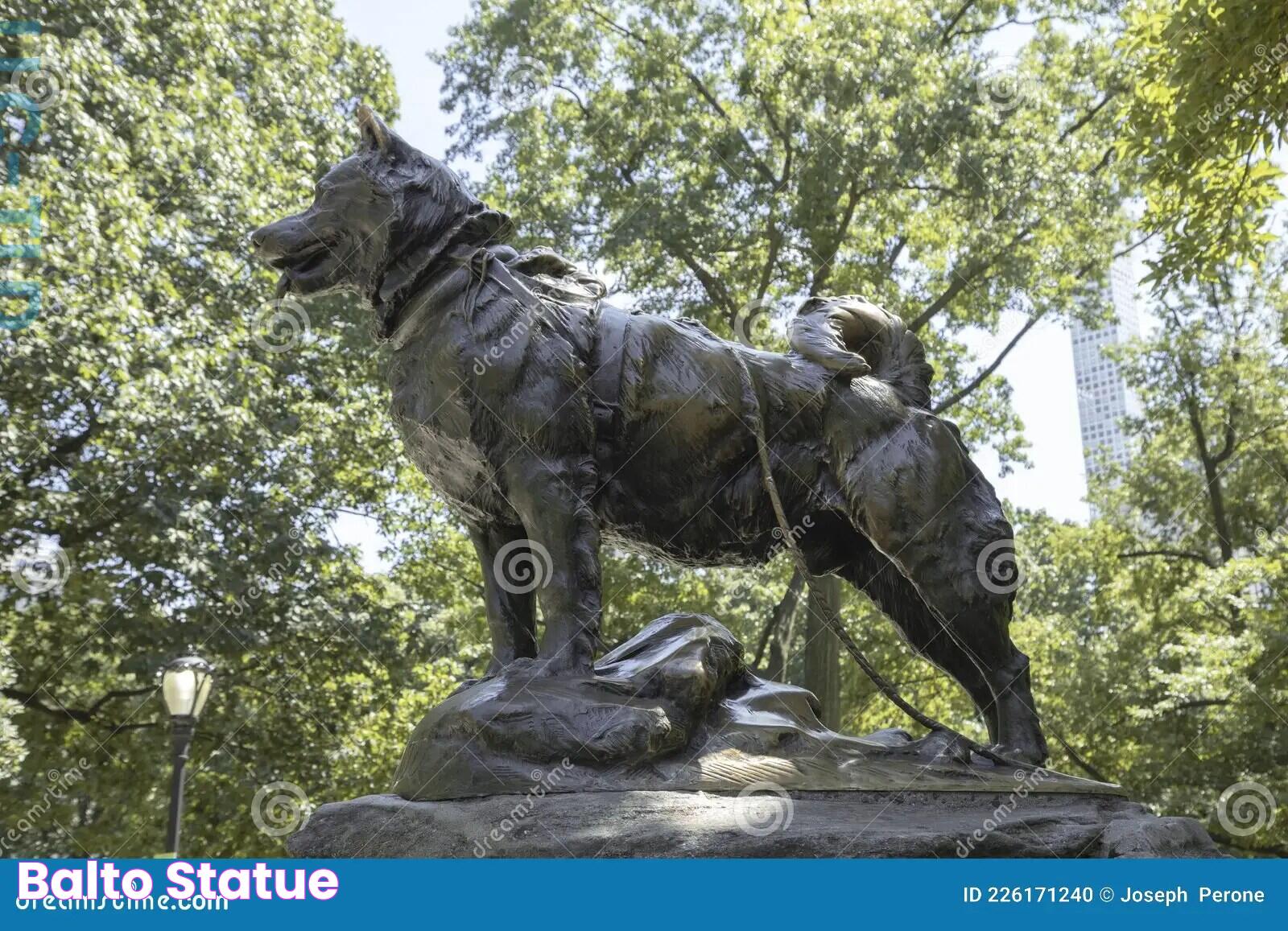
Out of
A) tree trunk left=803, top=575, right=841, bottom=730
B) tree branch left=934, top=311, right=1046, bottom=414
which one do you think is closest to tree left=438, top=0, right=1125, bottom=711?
tree branch left=934, top=311, right=1046, bottom=414

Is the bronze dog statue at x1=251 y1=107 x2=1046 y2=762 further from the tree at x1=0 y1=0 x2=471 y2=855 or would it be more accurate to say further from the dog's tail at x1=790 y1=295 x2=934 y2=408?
the tree at x1=0 y1=0 x2=471 y2=855

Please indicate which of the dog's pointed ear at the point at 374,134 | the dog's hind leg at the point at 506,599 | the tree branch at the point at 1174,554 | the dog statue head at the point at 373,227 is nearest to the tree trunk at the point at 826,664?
the tree branch at the point at 1174,554

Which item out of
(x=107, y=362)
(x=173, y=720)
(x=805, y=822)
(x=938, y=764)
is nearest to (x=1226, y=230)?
(x=938, y=764)

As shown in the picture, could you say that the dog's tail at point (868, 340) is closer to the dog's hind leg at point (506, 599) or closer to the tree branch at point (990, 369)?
the dog's hind leg at point (506, 599)

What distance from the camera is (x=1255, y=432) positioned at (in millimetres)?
20875

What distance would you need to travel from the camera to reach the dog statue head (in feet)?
16.7

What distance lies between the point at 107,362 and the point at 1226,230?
11004mm

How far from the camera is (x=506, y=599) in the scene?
524 cm

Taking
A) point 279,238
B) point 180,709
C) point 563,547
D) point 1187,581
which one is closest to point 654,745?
point 563,547

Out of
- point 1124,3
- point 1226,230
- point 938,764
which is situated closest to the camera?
point 938,764

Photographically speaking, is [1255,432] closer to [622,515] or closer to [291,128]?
[291,128]

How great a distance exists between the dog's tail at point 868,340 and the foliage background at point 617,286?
523 cm

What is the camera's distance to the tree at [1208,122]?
8445 millimetres

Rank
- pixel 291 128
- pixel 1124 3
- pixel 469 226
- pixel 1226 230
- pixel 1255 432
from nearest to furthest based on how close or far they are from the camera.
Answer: pixel 469 226 < pixel 1226 230 < pixel 291 128 < pixel 1124 3 < pixel 1255 432
